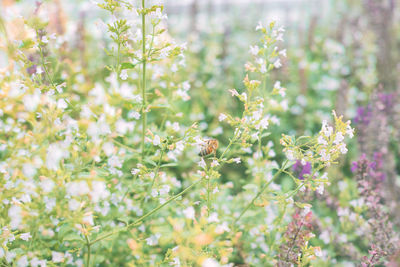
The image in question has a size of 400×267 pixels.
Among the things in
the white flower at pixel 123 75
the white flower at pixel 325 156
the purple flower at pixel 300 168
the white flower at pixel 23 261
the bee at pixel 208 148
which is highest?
the white flower at pixel 123 75

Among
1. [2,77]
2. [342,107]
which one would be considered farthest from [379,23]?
[2,77]

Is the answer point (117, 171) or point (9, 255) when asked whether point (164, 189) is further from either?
point (9, 255)

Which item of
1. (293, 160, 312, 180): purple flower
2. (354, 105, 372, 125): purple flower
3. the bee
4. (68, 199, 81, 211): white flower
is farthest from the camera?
(354, 105, 372, 125): purple flower

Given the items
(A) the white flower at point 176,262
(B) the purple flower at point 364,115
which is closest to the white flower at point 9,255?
(A) the white flower at point 176,262

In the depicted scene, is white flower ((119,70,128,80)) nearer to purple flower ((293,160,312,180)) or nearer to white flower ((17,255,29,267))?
white flower ((17,255,29,267))

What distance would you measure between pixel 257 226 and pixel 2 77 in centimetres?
145

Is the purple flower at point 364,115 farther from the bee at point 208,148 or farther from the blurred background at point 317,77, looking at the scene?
the bee at point 208,148

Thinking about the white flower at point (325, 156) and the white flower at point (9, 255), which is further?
the white flower at point (325, 156)

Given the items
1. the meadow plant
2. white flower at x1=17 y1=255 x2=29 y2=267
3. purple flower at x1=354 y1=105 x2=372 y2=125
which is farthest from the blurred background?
white flower at x1=17 y1=255 x2=29 y2=267

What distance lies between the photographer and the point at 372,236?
186cm

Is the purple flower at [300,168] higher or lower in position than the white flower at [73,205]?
lower

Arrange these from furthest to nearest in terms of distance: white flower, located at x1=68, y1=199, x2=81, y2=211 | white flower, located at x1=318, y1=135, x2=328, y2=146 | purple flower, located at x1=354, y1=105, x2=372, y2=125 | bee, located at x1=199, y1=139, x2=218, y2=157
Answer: purple flower, located at x1=354, y1=105, x2=372, y2=125, bee, located at x1=199, y1=139, x2=218, y2=157, white flower, located at x1=318, y1=135, x2=328, y2=146, white flower, located at x1=68, y1=199, x2=81, y2=211

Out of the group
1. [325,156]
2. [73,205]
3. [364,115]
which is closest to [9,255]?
[73,205]

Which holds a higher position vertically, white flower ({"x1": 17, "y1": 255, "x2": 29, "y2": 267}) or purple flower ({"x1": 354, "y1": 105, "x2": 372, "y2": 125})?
purple flower ({"x1": 354, "y1": 105, "x2": 372, "y2": 125})
